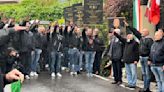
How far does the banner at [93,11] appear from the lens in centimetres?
2186

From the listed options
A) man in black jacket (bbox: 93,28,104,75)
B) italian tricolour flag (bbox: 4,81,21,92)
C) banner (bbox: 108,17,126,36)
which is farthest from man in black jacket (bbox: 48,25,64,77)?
italian tricolour flag (bbox: 4,81,21,92)

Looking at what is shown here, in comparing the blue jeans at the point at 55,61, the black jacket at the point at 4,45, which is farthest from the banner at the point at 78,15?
the black jacket at the point at 4,45

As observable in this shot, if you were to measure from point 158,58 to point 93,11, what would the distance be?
1052 centimetres

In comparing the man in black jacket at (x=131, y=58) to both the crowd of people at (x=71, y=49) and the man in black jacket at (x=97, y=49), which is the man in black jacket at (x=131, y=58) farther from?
the man in black jacket at (x=97, y=49)

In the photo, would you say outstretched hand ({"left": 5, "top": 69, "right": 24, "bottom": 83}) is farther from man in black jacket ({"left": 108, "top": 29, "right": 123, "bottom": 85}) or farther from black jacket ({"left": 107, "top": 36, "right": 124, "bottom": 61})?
black jacket ({"left": 107, "top": 36, "right": 124, "bottom": 61})

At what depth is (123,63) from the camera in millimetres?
14789

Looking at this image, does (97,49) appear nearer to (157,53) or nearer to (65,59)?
(65,59)

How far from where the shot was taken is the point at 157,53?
11.8 m

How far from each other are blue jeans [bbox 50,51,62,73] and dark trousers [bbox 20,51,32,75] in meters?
0.84

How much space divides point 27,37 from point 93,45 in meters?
2.50

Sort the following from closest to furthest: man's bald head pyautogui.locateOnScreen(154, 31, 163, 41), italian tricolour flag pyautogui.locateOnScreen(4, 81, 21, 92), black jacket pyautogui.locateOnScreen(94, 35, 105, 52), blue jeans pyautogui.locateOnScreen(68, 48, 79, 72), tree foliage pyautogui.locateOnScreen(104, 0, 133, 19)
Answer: italian tricolour flag pyautogui.locateOnScreen(4, 81, 21, 92) < man's bald head pyautogui.locateOnScreen(154, 31, 163, 41) < black jacket pyautogui.locateOnScreen(94, 35, 105, 52) < blue jeans pyautogui.locateOnScreen(68, 48, 79, 72) < tree foliage pyautogui.locateOnScreen(104, 0, 133, 19)

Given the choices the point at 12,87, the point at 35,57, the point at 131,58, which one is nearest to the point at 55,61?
the point at 35,57

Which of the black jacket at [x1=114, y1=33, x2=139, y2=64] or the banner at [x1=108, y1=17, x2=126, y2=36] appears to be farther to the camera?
the banner at [x1=108, y1=17, x2=126, y2=36]

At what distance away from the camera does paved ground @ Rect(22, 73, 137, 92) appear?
45.8 ft
